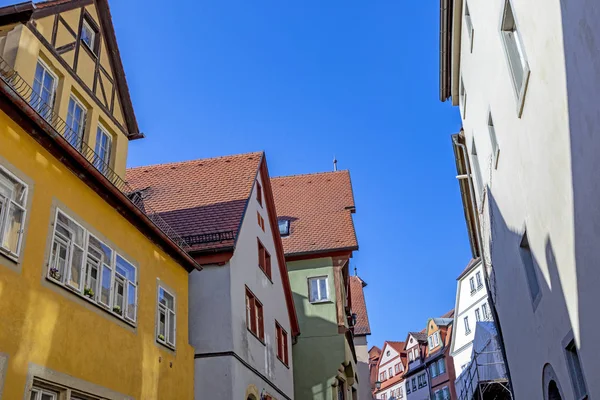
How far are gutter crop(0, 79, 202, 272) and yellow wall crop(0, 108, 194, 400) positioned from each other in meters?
0.12

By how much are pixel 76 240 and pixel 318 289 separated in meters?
15.8

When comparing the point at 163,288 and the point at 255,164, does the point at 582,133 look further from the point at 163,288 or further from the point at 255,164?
the point at 255,164

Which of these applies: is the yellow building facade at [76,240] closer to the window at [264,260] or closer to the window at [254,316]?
the window at [254,316]

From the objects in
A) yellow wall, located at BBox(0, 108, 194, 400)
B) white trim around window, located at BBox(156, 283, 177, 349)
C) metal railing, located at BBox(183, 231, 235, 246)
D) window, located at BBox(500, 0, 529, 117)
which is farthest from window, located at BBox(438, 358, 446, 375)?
window, located at BBox(500, 0, 529, 117)

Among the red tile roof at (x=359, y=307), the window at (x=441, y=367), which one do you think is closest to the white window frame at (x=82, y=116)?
the red tile roof at (x=359, y=307)

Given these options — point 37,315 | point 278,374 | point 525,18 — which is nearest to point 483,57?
point 525,18

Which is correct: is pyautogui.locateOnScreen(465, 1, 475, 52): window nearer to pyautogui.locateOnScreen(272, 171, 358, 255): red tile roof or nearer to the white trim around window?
the white trim around window

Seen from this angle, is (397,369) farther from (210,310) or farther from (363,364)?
(210,310)

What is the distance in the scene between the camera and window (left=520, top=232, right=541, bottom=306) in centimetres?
1159

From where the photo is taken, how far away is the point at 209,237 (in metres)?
16.5

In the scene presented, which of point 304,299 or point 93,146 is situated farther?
point 304,299

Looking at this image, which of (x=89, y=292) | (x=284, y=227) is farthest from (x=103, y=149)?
(x=284, y=227)

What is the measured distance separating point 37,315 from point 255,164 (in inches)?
500

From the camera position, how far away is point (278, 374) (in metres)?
19.3
